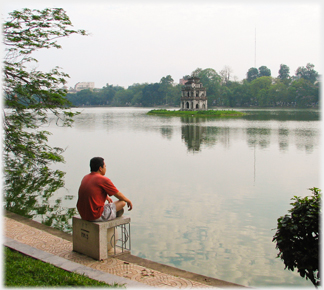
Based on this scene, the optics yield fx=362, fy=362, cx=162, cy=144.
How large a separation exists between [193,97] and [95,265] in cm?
6921

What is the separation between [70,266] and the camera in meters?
4.40

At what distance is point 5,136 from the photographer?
10.5 m

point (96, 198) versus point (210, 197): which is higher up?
point (96, 198)

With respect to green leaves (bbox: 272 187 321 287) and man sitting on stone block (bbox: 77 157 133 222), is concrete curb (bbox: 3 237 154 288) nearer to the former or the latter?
man sitting on stone block (bbox: 77 157 133 222)

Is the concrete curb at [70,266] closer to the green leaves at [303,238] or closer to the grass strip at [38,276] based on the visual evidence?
the grass strip at [38,276]

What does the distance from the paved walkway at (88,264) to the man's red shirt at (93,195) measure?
2.02ft

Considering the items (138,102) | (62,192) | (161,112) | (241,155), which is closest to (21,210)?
(62,192)

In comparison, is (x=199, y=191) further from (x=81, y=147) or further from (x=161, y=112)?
(x=161, y=112)

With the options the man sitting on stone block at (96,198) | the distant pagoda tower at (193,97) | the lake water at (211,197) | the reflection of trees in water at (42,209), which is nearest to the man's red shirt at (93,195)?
the man sitting on stone block at (96,198)

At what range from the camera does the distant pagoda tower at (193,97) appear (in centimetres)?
7288

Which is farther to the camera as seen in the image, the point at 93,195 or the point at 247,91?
the point at 247,91

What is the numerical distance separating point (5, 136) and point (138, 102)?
121 meters

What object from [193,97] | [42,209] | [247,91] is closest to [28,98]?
[42,209]

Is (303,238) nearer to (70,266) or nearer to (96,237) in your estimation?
(96,237)
